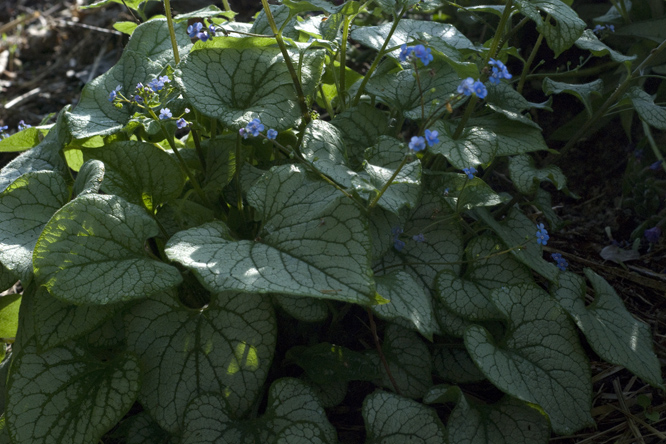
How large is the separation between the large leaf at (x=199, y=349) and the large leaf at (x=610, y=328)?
0.87 m

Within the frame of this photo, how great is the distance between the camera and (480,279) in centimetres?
159

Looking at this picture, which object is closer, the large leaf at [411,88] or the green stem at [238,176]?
the green stem at [238,176]

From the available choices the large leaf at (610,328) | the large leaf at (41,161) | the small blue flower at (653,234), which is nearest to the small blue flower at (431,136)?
the large leaf at (610,328)

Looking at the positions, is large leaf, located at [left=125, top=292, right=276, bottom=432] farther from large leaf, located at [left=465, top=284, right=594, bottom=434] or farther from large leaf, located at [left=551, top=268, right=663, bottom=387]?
large leaf, located at [left=551, top=268, right=663, bottom=387]

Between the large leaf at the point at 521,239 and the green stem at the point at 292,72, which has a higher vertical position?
the green stem at the point at 292,72

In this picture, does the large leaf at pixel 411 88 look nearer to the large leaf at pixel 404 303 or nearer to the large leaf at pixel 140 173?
the large leaf at pixel 404 303

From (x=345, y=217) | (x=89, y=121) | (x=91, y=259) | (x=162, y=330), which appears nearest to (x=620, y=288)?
(x=345, y=217)

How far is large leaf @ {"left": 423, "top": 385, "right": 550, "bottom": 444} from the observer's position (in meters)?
1.37

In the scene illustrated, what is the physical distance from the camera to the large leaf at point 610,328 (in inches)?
58.1

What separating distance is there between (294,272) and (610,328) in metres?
1.01

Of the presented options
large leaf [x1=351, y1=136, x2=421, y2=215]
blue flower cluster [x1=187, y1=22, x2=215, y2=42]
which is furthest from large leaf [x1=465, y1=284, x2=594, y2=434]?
blue flower cluster [x1=187, y1=22, x2=215, y2=42]

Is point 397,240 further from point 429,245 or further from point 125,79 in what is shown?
point 125,79

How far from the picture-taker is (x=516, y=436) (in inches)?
54.9

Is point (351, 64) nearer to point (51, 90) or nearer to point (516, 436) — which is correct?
point (51, 90)
